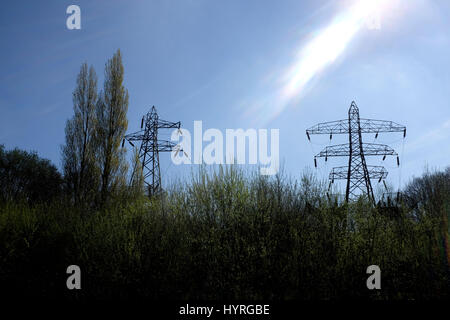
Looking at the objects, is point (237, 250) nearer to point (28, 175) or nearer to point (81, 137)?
point (81, 137)

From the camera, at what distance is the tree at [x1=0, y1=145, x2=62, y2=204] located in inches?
984

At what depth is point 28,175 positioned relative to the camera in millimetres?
25781

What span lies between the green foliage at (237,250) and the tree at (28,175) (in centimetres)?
1793

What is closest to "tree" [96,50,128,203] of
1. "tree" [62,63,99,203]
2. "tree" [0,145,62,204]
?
"tree" [62,63,99,203]

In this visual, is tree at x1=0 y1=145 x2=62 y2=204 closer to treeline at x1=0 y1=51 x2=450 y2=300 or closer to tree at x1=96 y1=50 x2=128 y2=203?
tree at x1=96 y1=50 x2=128 y2=203

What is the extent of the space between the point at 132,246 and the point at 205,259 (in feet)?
5.48

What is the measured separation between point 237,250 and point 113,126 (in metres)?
13.9

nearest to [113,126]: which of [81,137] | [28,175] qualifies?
[81,137]

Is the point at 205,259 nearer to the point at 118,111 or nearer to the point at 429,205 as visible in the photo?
the point at 429,205

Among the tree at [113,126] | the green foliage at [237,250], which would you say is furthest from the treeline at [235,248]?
the tree at [113,126]

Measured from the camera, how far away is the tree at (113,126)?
18.2 metres

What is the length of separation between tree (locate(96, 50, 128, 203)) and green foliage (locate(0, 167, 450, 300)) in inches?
345
